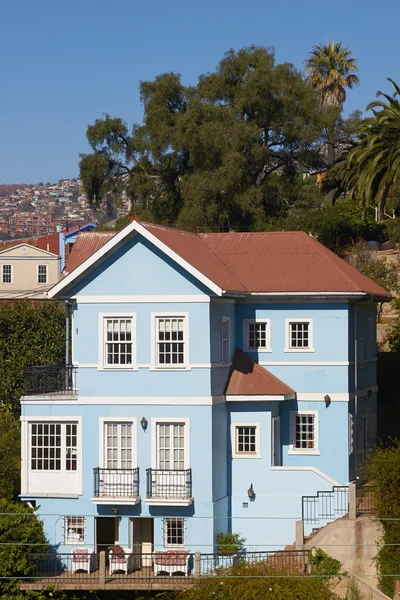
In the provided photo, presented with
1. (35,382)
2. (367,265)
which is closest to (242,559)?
(35,382)

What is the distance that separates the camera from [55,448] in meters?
39.1

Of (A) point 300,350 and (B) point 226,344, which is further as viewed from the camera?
(A) point 300,350

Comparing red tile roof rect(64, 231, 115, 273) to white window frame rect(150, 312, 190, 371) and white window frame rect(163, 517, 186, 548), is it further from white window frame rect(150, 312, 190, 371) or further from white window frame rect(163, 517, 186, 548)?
white window frame rect(163, 517, 186, 548)

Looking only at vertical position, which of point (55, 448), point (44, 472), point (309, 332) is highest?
point (309, 332)

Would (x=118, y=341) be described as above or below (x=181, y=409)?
above

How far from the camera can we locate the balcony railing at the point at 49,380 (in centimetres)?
4044

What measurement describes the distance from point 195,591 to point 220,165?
32527mm

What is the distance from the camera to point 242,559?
119ft

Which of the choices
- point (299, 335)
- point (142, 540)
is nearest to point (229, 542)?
point (142, 540)

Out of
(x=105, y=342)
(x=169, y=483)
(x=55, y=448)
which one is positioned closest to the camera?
(x=169, y=483)

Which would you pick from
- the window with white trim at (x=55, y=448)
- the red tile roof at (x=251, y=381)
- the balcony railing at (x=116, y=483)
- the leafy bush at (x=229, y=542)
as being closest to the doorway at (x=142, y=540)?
the balcony railing at (x=116, y=483)

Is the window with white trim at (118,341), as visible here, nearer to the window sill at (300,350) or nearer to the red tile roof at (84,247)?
the window sill at (300,350)

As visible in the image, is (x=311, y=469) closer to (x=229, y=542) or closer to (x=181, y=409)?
(x=229, y=542)

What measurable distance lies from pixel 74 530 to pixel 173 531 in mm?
3317
